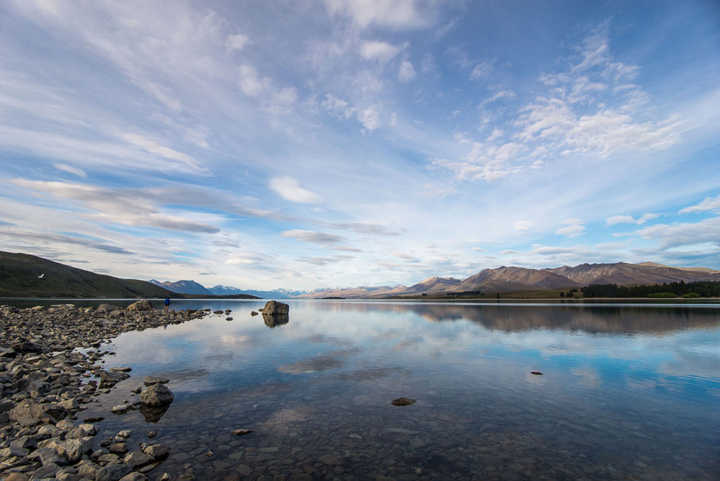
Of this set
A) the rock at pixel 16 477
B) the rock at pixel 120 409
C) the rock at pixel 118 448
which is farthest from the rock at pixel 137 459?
the rock at pixel 120 409

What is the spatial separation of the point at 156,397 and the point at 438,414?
582 inches

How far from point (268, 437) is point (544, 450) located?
10.8 meters

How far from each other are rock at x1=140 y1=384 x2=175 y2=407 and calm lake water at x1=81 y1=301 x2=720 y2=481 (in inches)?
28.9

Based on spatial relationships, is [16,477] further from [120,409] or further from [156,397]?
[156,397]

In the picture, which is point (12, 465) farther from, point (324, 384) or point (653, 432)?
point (653, 432)

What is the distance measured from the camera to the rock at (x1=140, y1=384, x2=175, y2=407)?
53.8 ft

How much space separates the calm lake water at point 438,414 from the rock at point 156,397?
0.73 m

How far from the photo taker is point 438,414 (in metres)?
15.3

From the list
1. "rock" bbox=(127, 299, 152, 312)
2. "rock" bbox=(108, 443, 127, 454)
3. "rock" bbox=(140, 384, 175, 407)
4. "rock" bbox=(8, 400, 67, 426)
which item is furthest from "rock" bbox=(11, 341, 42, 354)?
"rock" bbox=(127, 299, 152, 312)

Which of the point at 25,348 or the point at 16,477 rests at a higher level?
the point at 25,348

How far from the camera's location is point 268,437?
41.8ft

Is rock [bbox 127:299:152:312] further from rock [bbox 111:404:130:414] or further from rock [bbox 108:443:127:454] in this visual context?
rock [bbox 108:443:127:454]

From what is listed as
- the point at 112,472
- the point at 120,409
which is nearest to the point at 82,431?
the point at 120,409

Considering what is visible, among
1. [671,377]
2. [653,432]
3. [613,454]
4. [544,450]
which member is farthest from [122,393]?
[671,377]
